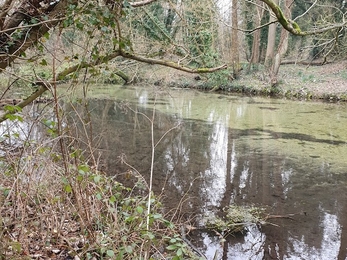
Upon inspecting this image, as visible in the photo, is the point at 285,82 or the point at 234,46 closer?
the point at 285,82

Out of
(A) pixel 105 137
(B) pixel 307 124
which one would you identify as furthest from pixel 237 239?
(B) pixel 307 124

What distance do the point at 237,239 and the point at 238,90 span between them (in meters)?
15.6

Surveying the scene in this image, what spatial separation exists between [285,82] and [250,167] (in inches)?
490

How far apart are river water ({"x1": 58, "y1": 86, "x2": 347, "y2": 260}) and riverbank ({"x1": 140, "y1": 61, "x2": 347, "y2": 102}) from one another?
2.93 meters

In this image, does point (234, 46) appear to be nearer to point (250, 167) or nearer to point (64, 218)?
point (250, 167)

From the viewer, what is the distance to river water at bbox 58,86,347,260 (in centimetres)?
406

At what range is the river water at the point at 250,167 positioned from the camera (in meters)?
4.06

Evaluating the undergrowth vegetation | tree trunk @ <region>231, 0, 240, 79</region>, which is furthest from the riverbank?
the undergrowth vegetation

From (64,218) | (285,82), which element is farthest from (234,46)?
(64,218)

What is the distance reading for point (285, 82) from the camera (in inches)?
709

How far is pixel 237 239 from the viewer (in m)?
4.06

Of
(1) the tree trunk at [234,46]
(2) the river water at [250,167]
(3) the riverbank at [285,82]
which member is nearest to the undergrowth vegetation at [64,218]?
(2) the river water at [250,167]

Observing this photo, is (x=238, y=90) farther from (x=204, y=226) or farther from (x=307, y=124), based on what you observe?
(x=204, y=226)

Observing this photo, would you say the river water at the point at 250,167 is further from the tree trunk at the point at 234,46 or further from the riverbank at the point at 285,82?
the tree trunk at the point at 234,46
